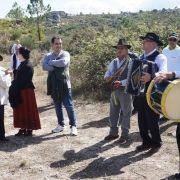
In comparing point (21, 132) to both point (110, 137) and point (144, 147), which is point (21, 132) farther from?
point (144, 147)

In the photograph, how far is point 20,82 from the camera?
7.92m

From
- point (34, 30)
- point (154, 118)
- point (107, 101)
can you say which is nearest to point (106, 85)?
point (107, 101)

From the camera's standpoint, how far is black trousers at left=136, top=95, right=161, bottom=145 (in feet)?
22.5

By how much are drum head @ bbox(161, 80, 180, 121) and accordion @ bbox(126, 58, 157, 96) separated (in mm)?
845

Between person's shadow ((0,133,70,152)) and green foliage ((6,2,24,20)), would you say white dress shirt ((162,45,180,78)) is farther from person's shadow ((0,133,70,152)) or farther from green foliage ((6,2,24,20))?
green foliage ((6,2,24,20))

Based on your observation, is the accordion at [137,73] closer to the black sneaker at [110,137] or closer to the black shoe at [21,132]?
the black sneaker at [110,137]

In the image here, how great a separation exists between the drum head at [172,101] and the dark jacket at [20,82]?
300 cm

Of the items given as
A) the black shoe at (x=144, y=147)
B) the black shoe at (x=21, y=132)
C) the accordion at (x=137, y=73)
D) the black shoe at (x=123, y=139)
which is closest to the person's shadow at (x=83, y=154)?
the black shoe at (x=123, y=139)

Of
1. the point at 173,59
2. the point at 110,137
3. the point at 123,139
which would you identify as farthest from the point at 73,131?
the point at 173,59

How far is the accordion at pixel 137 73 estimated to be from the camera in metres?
6.51

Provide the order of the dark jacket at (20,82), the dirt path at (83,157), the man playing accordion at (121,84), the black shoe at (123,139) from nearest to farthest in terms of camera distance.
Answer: the dirt path at (83,157) → the man playing accordion at (121,84) → the black shoe at (123,139) → the dark jacket at (20,82)

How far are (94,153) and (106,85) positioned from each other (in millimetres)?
4868

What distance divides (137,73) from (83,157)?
63.2 inches

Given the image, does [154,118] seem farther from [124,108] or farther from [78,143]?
[78,143]
